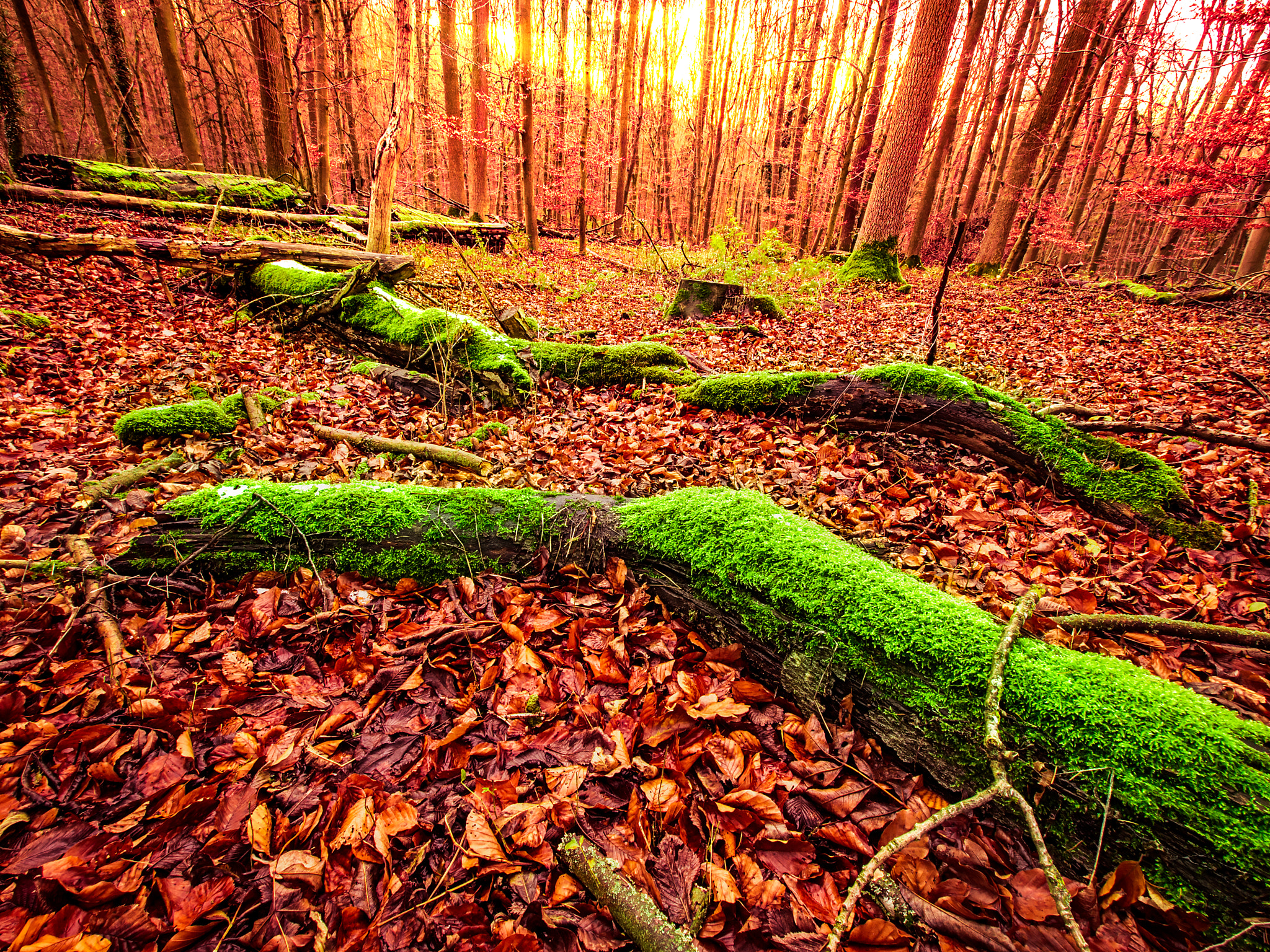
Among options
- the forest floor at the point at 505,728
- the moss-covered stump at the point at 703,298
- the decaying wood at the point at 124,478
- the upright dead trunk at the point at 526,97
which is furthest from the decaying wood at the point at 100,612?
the upright dead trunk at the point at 526,97

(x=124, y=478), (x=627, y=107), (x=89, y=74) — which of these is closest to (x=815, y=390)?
(x=124, y=478)

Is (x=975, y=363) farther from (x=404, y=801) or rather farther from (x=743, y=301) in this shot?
(x=404, y=801)

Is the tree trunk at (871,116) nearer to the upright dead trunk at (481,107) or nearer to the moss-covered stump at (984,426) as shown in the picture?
the upright dead trunk at (481,107)

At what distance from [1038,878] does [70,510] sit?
185 inches

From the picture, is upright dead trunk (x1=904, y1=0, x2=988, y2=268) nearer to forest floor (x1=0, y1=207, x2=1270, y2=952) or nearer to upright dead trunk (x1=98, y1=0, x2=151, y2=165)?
forest floor (x1=0, y1=207, x2=1270, y2=952)

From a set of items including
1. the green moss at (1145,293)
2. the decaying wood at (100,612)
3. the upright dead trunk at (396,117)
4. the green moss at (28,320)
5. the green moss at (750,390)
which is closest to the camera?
the decaying wood at (100,612)

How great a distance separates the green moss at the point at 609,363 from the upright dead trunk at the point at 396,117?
4.21m

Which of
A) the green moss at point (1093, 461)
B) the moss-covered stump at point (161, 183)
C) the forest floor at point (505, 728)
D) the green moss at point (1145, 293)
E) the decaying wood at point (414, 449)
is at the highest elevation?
the moss-covered stump at point (161, 183)

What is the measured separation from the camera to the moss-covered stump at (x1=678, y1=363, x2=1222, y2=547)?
2980mm

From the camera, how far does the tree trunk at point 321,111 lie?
1162 centimetres

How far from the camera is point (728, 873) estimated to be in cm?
149

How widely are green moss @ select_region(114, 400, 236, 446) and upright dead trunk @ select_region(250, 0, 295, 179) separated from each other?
1386 centimetres

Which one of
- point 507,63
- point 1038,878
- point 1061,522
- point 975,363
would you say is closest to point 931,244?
point 507,63

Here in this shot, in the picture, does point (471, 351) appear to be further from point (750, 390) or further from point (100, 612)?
point (100, 612)
